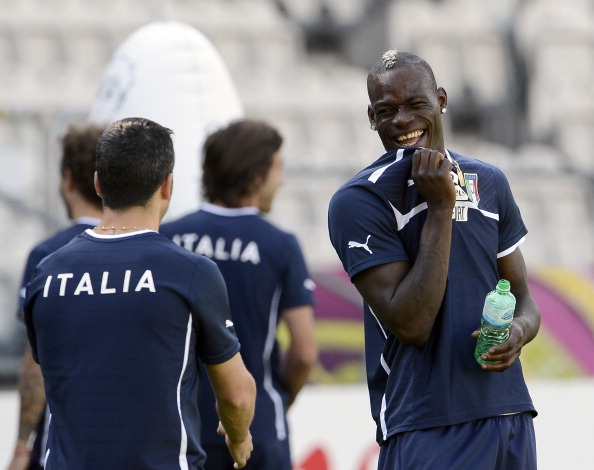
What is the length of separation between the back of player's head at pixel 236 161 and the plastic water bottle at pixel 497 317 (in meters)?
1.59

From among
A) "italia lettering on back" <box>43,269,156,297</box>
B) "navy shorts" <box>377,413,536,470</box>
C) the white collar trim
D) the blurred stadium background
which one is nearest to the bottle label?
"navy shorts" <box>377,413,536,470</box>

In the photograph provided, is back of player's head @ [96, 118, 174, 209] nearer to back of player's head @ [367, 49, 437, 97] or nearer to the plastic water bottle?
back of player's head @ [367, 49, 437, 97]

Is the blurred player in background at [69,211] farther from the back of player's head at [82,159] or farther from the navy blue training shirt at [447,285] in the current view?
the navy blue training shirt at [447,285]

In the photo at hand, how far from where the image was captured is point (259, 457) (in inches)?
143

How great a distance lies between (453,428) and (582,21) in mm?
10504

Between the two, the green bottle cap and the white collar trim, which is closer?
the green bottle cap

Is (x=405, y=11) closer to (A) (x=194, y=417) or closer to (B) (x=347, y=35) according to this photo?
(B) (x=347, y=35)

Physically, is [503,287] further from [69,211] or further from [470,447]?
[69,211]

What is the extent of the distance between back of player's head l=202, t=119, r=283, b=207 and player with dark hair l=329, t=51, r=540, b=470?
1.25 meters

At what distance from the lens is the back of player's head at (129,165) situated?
248 cm

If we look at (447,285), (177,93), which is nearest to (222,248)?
(177,93)

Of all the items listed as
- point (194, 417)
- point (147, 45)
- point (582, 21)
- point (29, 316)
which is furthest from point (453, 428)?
point (582, 21)

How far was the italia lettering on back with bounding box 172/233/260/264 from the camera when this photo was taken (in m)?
3.62

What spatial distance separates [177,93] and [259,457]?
1700 mm
